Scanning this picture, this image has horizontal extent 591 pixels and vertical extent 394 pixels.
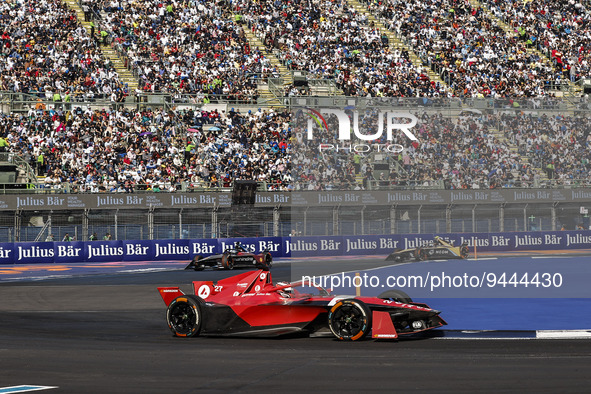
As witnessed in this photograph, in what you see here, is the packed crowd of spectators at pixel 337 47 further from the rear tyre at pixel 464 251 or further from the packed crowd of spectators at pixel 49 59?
the rear tyre at pixel 464 251

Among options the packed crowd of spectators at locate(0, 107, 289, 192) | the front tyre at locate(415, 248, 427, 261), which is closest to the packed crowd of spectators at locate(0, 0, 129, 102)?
the packed crowd of spectators at locate(0, 107, 289, 192)

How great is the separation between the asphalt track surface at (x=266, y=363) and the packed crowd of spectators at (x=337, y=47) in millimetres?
31827

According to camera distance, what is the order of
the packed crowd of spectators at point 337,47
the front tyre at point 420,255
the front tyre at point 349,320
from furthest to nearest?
the packed crowd of spectators at point 337,47 → the front tyre at point 420,255 → the front tyre at point 349,320

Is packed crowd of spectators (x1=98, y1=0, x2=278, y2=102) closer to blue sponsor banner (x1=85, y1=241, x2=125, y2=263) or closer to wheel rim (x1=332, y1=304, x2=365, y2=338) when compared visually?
blue sponsor banner (x1=85, y1=241, x2=125, y2=263)

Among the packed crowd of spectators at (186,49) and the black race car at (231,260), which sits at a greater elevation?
the packed crowd of spectators at (186,49)

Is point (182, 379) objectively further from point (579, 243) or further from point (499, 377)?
point (579, 243)

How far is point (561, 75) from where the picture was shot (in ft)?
164

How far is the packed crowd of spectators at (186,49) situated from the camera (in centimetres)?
4350

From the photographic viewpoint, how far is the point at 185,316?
13.6 metres

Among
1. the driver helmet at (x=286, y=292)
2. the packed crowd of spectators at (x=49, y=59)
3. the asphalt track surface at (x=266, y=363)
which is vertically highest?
the packed crowd of spectators at (x=49, y=59)

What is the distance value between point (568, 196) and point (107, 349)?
8347mm

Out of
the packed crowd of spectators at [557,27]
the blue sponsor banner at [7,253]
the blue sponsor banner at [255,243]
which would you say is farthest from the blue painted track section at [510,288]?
the packed crowd of spectators at [557,27]

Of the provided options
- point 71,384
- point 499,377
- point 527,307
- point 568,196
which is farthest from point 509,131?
point 71,384

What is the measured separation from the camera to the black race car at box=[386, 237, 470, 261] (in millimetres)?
13967
